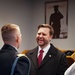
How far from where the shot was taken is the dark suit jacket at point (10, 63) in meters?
1.68

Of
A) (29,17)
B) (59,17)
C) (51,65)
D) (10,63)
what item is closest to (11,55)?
(10,63)

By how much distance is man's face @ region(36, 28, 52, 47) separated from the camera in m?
2.77

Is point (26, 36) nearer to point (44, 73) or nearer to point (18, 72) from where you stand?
point (44, 73)

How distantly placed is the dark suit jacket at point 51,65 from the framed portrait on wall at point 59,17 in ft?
7.02

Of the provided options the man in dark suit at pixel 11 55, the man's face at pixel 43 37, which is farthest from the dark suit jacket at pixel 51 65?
the man in dark suit at pixel 11 55

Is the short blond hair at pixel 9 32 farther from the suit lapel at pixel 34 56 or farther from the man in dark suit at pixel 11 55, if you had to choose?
the suit lapel at pixel 34 56

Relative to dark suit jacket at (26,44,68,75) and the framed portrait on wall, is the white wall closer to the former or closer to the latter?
the framed portrait on wall

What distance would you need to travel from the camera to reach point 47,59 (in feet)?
8.93

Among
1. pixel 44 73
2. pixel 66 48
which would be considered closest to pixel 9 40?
pixel 44 73

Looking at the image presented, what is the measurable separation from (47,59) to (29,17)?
262 centimetres

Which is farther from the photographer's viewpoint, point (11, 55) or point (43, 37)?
point (43, 37)

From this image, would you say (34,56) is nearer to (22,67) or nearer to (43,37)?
(43,37)

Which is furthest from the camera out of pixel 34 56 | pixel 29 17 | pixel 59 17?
pixel 29 17

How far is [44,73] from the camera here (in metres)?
2.62
